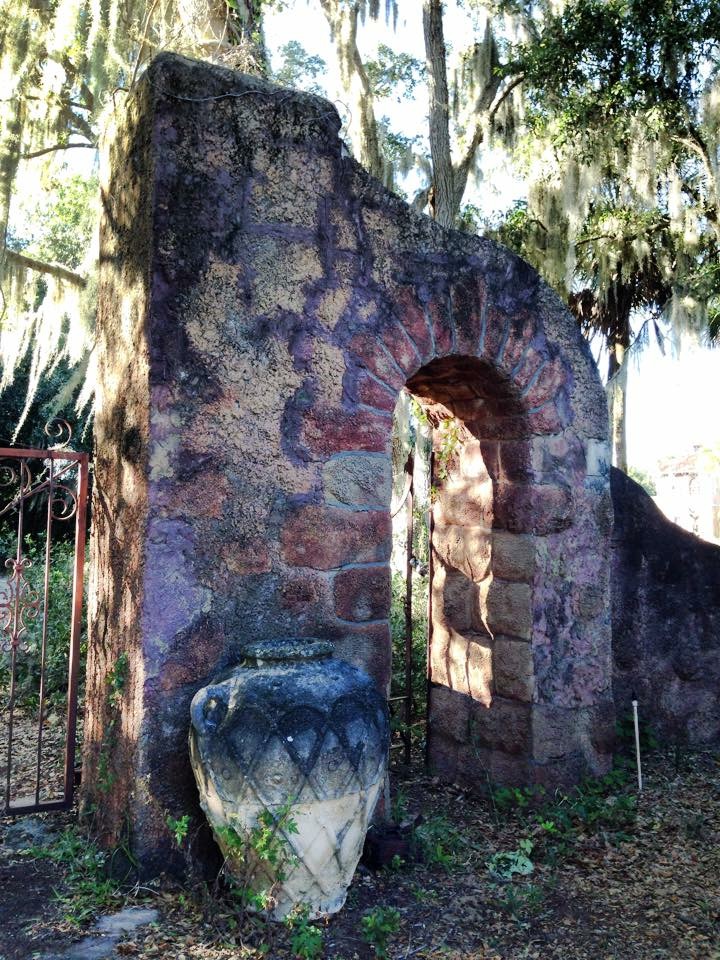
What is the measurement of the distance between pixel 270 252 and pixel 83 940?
2243mm

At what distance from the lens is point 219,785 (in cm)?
232

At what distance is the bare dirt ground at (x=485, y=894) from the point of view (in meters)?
2.34

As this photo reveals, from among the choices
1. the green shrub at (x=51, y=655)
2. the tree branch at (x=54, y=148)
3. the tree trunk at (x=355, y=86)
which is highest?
the tree trunk at (x=355, y=86)

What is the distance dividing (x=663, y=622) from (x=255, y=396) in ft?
9.41

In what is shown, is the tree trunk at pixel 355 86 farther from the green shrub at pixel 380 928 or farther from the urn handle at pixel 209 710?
the green shrub at pixel 380 928

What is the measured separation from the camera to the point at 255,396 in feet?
9.19

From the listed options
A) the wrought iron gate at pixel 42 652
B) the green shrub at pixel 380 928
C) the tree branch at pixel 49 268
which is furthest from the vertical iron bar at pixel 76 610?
the tree branch at pixel 49 268

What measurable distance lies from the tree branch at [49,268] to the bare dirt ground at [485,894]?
601 centimetres

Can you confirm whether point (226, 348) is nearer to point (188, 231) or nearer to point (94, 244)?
point (188, 231)

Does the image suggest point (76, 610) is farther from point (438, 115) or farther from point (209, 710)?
point (438, 115)

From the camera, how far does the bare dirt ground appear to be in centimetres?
Answer: 234

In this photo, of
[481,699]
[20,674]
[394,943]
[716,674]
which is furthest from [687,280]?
[394,943]

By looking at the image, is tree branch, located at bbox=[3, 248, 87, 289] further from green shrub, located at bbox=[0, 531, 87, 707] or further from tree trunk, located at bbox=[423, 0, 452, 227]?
tree trunk, located at bbox=[423, 0, 452, 227]

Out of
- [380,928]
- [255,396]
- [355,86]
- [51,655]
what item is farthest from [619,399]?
[380,928]
